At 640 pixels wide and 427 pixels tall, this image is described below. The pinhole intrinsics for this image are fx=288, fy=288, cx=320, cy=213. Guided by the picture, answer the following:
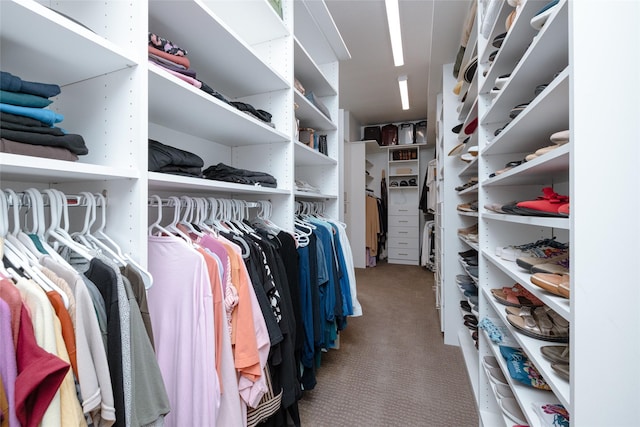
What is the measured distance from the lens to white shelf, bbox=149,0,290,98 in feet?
3.48

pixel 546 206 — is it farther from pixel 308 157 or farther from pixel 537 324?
pixel 308 157

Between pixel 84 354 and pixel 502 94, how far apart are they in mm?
1532

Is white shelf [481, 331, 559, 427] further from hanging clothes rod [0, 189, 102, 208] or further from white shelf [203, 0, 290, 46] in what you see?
white shelf [203, 0, 290, 46]

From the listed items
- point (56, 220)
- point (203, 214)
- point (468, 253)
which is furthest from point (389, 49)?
point (56, 220)

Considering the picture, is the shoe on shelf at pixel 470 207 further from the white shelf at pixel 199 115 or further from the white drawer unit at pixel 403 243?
the white drawer unit at pixel 403 243

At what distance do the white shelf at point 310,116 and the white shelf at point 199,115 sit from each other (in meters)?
Answer: 0.40

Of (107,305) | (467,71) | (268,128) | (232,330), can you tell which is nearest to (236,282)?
(232,330)

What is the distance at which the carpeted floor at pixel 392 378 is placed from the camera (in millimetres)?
A: 1601

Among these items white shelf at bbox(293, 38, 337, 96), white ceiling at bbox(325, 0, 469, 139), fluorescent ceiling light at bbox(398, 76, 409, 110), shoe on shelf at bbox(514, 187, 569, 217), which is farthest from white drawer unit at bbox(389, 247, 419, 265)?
shoe on shelf at bbox(514, 187, 569, 217)

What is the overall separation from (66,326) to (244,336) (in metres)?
0.53

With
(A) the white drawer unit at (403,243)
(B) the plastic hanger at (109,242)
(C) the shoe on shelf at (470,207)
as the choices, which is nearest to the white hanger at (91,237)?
(B) the plastic hanger at (109,242)

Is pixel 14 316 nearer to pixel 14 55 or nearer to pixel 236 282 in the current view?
pixel 236 282

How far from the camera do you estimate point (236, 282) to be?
1.03m

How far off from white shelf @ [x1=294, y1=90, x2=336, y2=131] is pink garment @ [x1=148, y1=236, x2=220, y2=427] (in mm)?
1276
